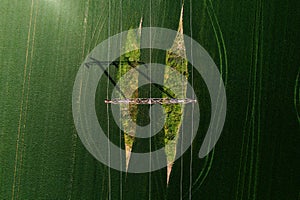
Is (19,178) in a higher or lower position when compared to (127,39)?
lower

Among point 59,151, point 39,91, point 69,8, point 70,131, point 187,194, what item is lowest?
point 187,194

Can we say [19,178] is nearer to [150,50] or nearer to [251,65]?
[150,50]

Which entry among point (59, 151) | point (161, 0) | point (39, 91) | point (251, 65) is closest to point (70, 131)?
point (59, 151)

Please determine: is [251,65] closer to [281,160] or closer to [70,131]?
[281,160]

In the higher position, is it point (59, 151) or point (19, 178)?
point (59, 151)

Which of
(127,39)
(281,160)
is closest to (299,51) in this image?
(281,160)

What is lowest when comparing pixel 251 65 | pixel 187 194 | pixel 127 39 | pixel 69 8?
pixel 187 194
